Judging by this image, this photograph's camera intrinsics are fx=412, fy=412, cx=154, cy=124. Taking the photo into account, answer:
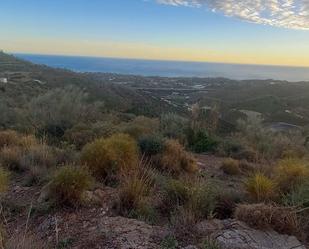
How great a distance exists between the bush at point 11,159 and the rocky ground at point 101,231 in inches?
88.4

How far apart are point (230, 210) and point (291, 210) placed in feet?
2.79

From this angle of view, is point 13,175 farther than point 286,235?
Yes

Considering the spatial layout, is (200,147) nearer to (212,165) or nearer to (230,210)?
(212,165)

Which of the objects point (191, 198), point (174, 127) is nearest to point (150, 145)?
point (191, 198)

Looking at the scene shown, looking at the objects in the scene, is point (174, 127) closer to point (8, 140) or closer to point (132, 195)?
point (8, 140)

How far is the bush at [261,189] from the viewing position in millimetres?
5949

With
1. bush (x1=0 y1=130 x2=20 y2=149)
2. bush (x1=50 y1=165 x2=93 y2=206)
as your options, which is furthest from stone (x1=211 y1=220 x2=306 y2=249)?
bush (x1=0 y1=130 x2=20 y2=149)

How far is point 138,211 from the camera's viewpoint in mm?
5438

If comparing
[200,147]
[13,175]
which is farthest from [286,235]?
[200,147]

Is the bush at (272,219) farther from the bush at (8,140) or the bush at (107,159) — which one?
the bush at (8,140)

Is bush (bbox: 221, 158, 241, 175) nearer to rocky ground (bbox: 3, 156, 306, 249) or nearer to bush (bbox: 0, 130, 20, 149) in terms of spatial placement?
rocky ground (bbox: 3, 156, 306, 249)

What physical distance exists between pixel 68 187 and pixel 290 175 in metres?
3.60

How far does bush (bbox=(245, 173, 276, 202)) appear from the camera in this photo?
5949 millimetres

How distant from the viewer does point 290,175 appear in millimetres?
6809
